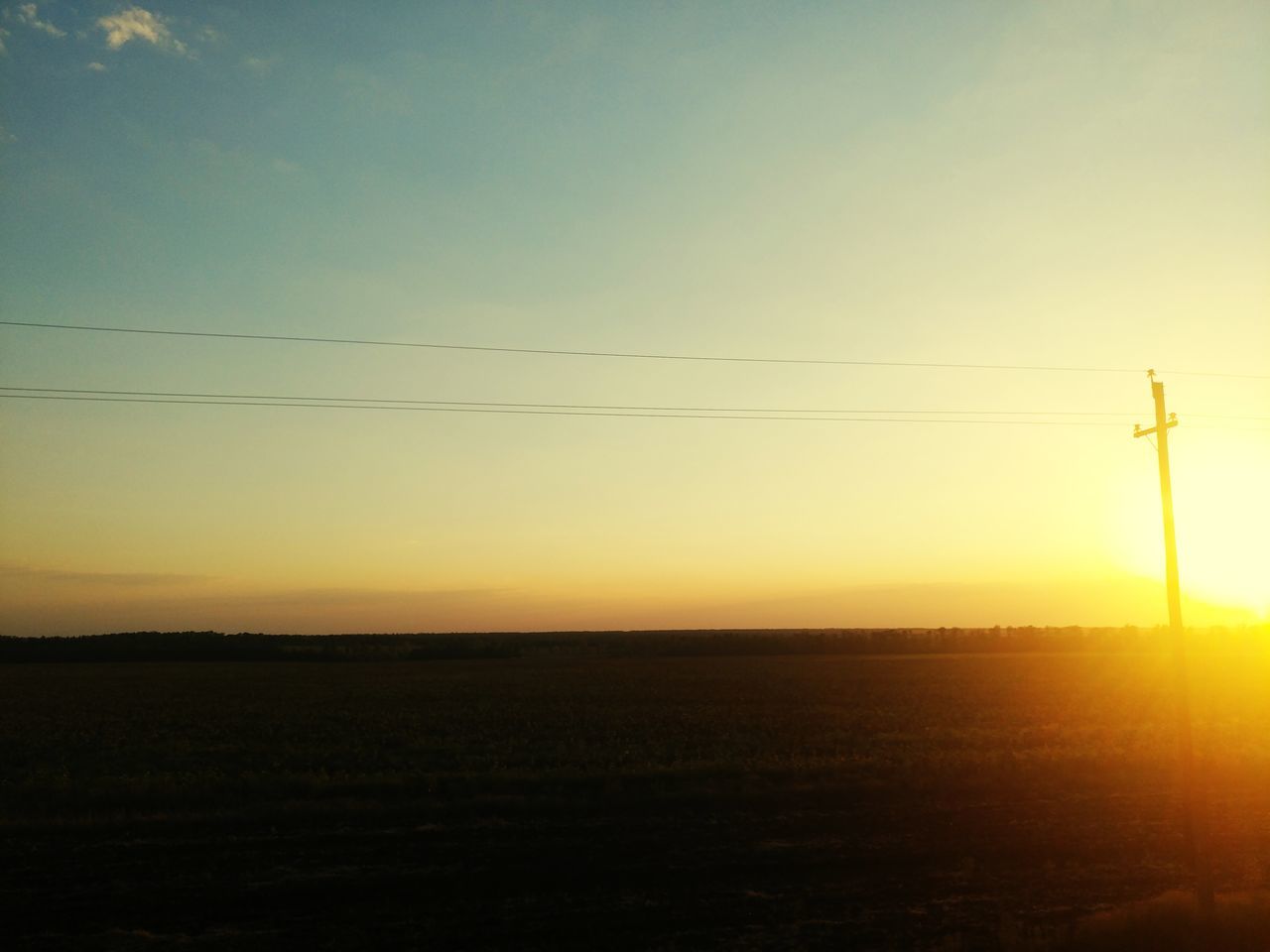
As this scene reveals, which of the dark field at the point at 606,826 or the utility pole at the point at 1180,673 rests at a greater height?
the utility pole at the point at 1180,673

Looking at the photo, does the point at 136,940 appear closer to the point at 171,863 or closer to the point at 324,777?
the point at 171,863

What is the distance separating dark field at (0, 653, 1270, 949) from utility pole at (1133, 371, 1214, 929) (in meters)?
2.01

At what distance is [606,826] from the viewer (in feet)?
60.8

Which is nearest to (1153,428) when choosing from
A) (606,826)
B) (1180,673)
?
(1180,673)

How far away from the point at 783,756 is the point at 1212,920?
15226 mm

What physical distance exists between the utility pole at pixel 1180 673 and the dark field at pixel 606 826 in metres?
2.01

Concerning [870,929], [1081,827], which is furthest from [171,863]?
[1081,827]

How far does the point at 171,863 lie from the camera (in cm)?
1549

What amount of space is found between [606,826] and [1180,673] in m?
10.7

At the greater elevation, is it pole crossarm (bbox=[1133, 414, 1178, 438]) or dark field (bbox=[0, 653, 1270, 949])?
pole crossarm (bbox=[1133, 414, 1178, 438])

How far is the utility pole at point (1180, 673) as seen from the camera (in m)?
12.0

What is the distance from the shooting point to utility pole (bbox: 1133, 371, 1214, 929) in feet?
39.3

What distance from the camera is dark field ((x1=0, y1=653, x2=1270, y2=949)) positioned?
42.9ft

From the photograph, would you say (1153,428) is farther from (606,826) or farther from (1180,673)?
(606,826)
